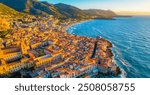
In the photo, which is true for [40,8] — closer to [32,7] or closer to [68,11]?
[32,7]

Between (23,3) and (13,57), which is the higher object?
(23,3)

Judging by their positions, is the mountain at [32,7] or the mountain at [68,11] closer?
the mountain at [32,7]

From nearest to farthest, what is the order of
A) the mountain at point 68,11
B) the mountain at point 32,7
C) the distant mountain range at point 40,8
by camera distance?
1. the mountain at point 32,7
2. the distant mountain range at point 40,8
3. the mountain at point 68,11

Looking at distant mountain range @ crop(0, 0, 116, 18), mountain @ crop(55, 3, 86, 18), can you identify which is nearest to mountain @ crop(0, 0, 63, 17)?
distant mountain range @ crop(0, 0, 116, 18)

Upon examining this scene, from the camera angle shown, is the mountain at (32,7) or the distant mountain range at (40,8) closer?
the mountain at (32,7)

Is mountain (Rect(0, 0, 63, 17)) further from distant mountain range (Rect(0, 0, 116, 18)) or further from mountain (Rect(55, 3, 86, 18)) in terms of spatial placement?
mountain (Rect(55, 3, 86, 18))

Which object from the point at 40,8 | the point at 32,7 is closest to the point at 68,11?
the point at 40,8

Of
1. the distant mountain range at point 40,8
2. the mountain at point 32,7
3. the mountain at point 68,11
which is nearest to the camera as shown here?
the mountain at point 32,7

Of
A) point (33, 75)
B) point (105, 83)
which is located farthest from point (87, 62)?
point (105, 83)

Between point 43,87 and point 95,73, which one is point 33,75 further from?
point 43,87

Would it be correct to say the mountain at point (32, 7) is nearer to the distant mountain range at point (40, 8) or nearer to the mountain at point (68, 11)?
the distant mountain range at point (40, 8)

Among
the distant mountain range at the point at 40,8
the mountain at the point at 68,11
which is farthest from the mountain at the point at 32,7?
the mountain at the point at 68,11
